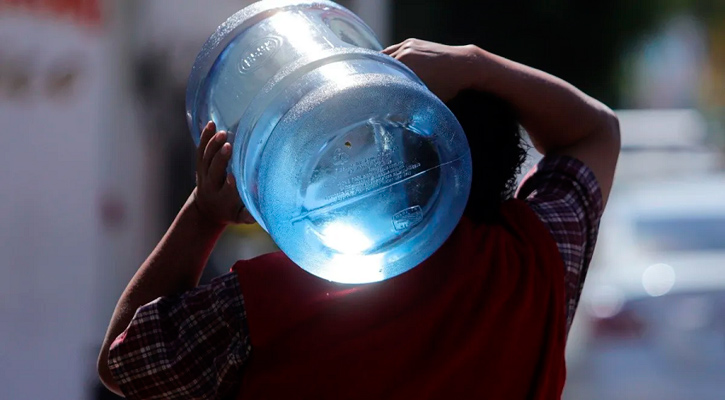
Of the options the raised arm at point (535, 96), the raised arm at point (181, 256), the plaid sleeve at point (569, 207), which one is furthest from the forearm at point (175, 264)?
the plaid sleeve at point (569, 207)

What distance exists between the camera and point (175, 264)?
159cm

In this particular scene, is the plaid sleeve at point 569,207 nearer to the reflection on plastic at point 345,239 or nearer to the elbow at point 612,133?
the elbow at point 612,133

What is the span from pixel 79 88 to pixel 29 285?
78cm

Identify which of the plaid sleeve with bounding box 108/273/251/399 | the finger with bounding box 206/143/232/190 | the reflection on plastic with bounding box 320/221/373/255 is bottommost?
the plaid sleeve with bounding box 108/273/251/399

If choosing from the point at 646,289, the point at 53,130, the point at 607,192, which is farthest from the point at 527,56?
the point at 607,192

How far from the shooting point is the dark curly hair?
1647 mm

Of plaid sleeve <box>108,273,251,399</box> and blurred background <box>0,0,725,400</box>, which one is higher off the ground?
plaid sleeve <box>108,273,251,399</box>

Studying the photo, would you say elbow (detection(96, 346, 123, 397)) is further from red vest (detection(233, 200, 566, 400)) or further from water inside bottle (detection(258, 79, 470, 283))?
water inside bottle (detection(258, 79, 470, 283))

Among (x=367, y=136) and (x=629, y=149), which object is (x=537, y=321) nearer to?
(x=367, y=136)

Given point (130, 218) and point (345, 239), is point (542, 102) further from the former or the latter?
point (130, 218)

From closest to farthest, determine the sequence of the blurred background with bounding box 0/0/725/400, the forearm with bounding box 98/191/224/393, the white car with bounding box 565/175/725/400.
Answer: the forearm with bounding box 98/191/224/393 < the blurred background with bounding box 0/0/725/400 < the white car with bounding box 565/175/725/400

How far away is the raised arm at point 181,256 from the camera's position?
61.0 inches

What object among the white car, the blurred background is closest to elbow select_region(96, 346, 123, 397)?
the blurred background

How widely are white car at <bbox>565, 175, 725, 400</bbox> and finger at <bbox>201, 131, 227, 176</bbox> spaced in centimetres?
409
